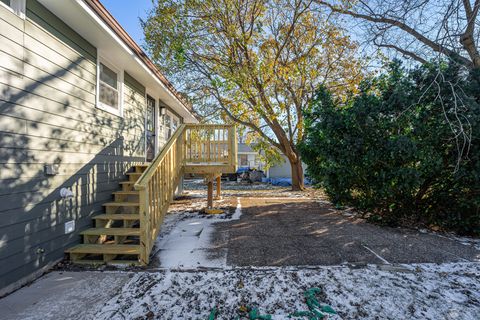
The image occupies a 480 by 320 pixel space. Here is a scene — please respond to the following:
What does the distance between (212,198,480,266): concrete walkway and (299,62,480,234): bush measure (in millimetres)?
685

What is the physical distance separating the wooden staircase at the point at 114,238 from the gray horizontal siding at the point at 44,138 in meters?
0.17

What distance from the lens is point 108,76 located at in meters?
4.47

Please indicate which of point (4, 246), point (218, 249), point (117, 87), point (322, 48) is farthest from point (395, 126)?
point (322, 48)

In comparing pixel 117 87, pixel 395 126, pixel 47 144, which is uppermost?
pixel 117 87

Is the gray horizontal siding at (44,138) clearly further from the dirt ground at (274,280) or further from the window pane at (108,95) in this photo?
the dirt ground at (274,280)

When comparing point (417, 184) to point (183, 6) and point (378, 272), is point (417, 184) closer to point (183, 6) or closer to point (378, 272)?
point (378, 272)

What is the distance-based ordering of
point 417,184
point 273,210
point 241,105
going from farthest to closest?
point 241,105
point 273,210
point 417,184

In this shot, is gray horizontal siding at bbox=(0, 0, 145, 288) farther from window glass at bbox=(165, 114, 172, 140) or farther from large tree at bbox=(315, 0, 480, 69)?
large tree at bbox=(315, 0, 480, 69)

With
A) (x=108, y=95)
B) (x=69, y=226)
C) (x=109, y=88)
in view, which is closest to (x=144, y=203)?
(x=69, y=226)

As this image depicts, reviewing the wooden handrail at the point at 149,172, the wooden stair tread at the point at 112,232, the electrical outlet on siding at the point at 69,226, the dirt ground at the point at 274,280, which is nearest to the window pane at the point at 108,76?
the wooden handrail at the point at 149,172

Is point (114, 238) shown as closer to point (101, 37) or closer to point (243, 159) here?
point (101, 37)

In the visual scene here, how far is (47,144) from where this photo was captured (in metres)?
2.96

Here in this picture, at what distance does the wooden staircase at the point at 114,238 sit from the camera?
10.4 ft

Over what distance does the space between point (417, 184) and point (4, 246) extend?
19.1ft
